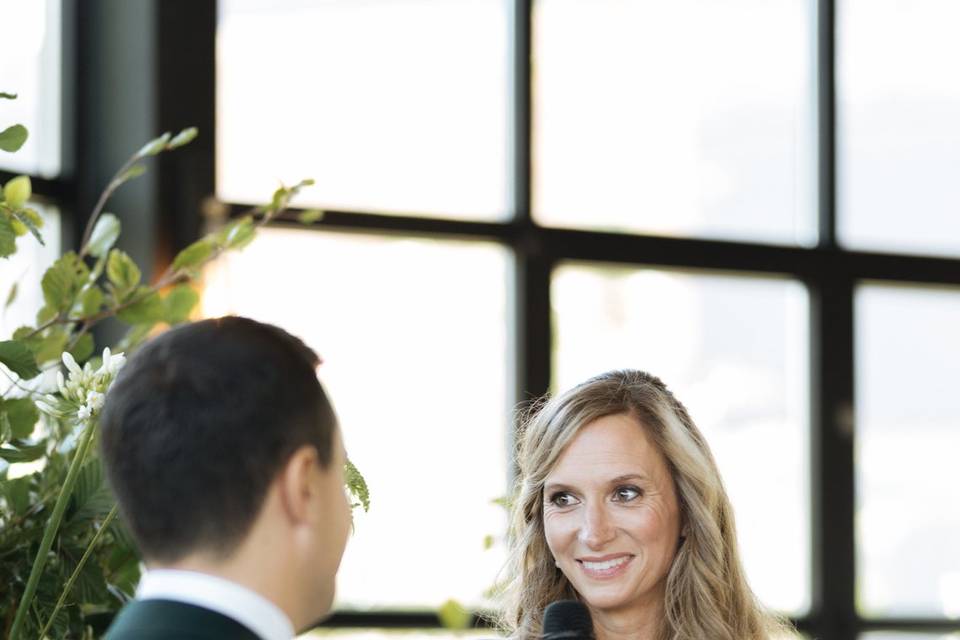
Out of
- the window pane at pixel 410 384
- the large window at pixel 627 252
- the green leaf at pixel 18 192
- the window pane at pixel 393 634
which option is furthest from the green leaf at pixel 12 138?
the window pane at pixel 393 634

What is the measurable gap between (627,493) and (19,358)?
95 cm

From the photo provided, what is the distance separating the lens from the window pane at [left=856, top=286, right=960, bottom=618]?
199 inches

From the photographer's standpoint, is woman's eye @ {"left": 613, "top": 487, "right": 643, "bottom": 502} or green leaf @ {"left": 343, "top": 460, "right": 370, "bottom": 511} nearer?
green leaf @ {"left": 343, "top": 460, "right": 370, "bottom": 511}

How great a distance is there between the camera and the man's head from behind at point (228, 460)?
1.29 metres

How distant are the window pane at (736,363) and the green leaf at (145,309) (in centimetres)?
253

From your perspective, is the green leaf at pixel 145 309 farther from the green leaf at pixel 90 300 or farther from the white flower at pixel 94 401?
the white flower at pixel 94 401

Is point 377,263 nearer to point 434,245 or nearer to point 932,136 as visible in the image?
point 434,245

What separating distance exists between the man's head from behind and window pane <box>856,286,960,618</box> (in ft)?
12.9

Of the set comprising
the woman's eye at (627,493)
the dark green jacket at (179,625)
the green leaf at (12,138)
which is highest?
the green leaf at (12,138)

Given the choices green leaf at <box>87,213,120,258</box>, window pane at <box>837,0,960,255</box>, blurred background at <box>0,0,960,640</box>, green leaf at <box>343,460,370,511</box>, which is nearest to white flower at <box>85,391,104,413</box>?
green leaf at <box>343,460,370,511</box>

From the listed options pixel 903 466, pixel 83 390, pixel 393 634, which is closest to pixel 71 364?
pixel 83 390

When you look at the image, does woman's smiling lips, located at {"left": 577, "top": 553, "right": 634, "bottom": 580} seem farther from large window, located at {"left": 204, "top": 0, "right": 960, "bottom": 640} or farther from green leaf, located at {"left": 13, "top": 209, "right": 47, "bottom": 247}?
large window, located at {"left": 204, "top": 0, "right": 960, "bottom": 640}

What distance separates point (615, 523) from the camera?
2.45 m

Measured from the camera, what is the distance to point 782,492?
4.99 metres
